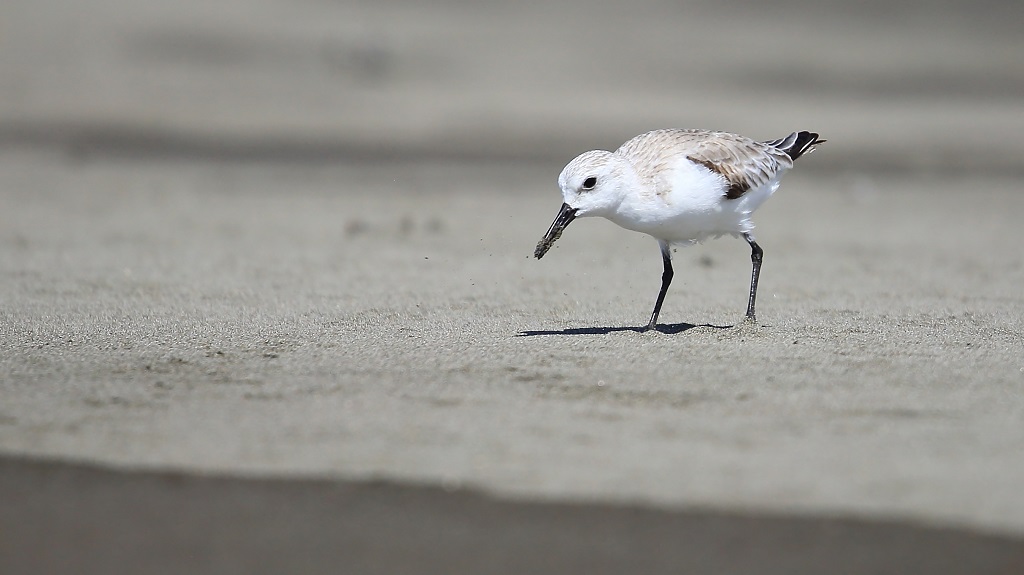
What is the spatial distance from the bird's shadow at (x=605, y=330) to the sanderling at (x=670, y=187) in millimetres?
104

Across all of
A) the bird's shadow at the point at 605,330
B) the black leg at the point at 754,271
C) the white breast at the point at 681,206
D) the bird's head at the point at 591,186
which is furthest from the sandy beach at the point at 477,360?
the bird's head at the point at 591,186

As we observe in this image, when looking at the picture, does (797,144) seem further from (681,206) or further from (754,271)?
(681,206)

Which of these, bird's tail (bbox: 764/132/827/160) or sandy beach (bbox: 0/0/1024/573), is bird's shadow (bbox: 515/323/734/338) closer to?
sandy beach (bbox: 0/0/1024/573)

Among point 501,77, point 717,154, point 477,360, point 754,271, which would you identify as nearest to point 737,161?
point 717,154

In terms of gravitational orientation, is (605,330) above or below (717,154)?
below

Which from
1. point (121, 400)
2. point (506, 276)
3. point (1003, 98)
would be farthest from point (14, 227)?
point (1003, 98)

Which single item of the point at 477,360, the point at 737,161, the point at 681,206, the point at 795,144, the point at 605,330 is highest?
the point at 795,144

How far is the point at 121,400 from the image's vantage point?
518cm

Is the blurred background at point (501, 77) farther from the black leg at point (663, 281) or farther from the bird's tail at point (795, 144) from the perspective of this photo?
the black leg at point (663, 281)

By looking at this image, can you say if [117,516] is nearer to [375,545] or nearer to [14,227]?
[375,545]

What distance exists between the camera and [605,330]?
263 inches

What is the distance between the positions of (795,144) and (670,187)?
1.70m

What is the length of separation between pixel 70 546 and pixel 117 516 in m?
0.22

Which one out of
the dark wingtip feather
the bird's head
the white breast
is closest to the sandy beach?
the white breast
